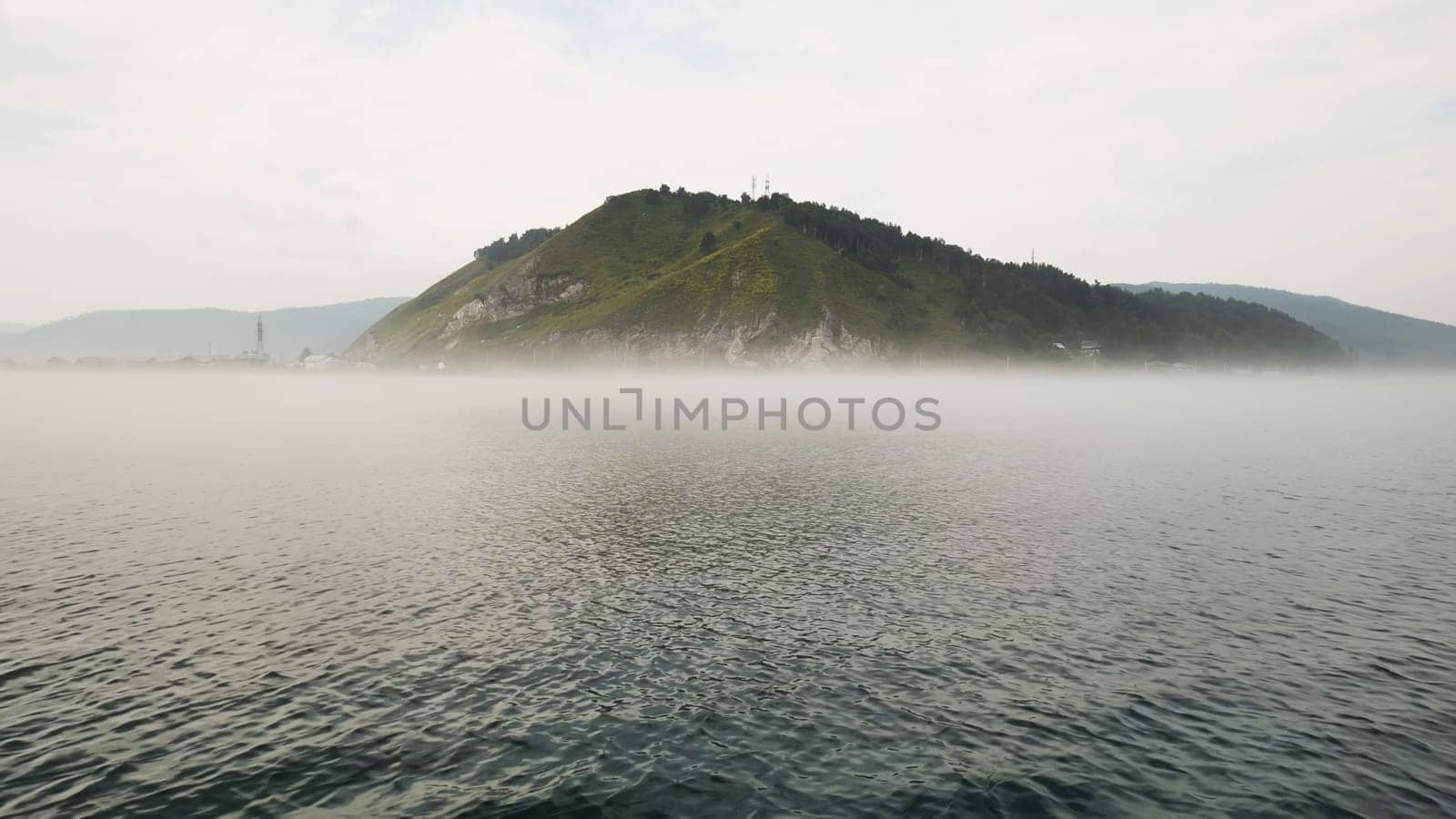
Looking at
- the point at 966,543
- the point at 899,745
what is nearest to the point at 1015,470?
the point at 966,543

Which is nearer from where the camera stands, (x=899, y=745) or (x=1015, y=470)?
(x=899, y=745)

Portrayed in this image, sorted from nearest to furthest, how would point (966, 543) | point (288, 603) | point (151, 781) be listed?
point (151, 781) → point (288, 603) → point (966, 543)

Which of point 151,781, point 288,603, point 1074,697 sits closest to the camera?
point 151,781

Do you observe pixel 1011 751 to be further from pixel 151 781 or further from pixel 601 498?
pixel 601 498

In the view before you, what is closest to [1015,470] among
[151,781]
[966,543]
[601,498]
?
[966,543]

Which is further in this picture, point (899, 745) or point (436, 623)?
point (436, 623)

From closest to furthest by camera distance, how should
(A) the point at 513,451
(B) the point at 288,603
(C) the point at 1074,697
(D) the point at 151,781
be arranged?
(D) the point at 151,781 < (C) the point at 1074,697 < (B) the point at 288,603 < (A) the point at 513,451

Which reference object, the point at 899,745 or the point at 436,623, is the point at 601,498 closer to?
the point at 436,623
